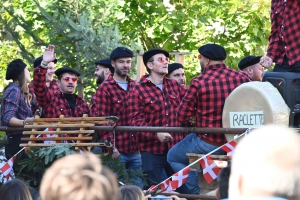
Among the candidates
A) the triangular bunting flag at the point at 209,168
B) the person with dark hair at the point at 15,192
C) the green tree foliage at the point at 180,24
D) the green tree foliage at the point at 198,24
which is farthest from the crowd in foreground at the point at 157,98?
the green tree foliage at the point at 198,24

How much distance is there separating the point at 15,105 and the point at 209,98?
2.54 metres

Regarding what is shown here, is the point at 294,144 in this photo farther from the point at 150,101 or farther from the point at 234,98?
the point at 150,101

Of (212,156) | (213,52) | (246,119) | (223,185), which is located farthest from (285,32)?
(223,185)

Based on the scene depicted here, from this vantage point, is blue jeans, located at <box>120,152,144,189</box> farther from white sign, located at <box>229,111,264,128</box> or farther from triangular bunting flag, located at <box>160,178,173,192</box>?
white sign, located at <box>229,111,264,128</box>

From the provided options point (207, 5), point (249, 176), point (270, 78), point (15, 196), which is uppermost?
point (207, 5)

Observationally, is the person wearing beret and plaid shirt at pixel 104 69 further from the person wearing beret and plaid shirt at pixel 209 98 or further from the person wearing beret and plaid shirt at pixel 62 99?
the person wearing beret and plaid shirt at pixel 209 98

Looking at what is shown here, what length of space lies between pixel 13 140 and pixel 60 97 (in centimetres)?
87

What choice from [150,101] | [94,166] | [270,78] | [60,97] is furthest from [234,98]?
[94,166]

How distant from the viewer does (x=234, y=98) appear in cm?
662

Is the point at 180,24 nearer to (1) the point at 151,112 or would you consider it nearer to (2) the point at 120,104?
(2) the point at 120,104

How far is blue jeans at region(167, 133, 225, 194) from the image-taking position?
7164 millimetres

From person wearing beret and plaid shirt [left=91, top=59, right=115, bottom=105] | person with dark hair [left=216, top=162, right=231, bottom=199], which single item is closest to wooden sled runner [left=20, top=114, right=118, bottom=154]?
person wearing beret and plaid shirt [left=91, top=59, right=115, bottom=105]

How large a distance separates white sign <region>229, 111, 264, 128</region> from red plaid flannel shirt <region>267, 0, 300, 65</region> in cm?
54

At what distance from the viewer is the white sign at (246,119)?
20.9 ft
